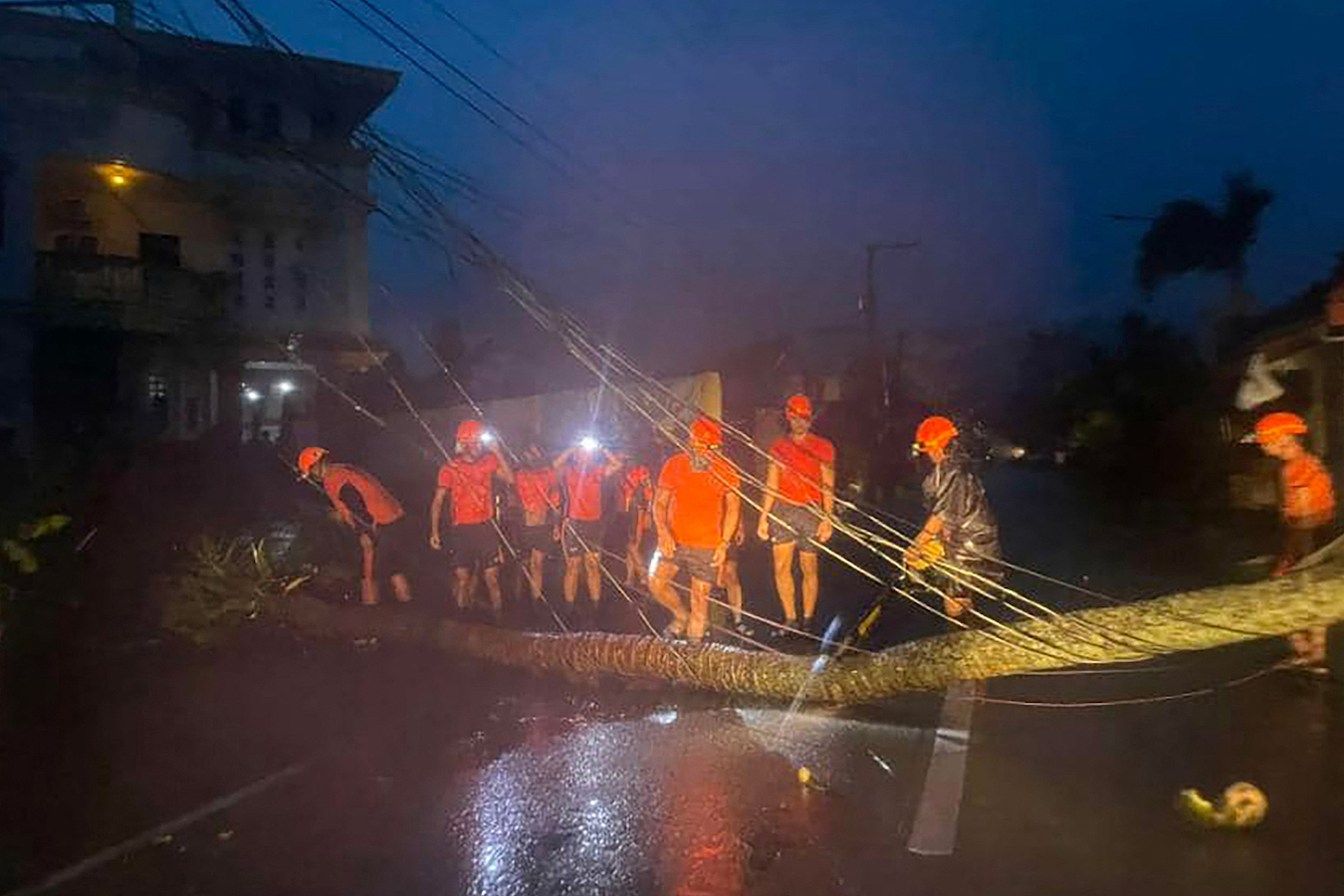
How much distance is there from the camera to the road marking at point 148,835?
176 inches

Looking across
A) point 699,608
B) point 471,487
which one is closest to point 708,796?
point 699,608

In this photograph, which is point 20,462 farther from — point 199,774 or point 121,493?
point 199,774

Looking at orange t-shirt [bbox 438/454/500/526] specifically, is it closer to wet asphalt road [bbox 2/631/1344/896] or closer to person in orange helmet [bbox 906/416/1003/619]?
wet asphalt road [bbox 2/631/1344/896]

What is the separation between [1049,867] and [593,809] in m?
1.93

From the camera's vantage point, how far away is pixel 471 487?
30.9ft

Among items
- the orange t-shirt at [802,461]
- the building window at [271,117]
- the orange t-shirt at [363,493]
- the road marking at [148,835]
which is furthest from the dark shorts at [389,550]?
the building window at [271,117]

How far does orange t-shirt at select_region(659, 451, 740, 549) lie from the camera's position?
797 cm

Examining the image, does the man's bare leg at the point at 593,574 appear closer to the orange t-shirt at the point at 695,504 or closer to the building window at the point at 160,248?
the orange t-shirt at the point at 695,504

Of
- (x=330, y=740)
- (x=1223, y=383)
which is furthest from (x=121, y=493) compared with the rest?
(x=1223, y=383)

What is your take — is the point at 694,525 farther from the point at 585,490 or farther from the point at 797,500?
the point at 585,490

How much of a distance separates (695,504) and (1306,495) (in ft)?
12.9

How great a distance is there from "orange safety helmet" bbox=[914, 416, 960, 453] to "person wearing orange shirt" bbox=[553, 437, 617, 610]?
10.3ft

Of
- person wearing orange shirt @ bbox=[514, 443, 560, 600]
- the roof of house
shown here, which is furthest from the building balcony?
person wearing orange shirt @ bbox=[514, 443, 560, 600]

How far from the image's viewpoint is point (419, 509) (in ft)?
52.0
